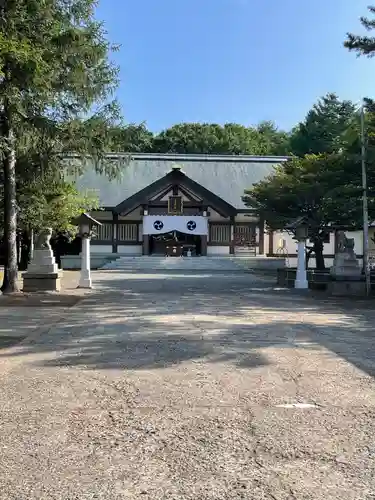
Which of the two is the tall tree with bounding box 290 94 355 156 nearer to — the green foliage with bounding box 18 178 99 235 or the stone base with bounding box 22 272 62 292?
the green foliage with bounding box 18 178 99 235

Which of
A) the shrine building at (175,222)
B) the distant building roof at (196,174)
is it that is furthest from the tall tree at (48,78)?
the distant building roof at (196,174)

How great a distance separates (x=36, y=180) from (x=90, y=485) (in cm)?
1348

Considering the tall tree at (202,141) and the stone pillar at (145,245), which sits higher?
the tall tree at (202,141)

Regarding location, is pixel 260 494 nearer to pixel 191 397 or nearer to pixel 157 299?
pixel 191 397

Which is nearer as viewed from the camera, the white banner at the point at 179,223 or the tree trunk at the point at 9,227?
the tree trunk at the point at 9,227

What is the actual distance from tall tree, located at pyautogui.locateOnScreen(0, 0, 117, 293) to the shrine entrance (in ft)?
71.3

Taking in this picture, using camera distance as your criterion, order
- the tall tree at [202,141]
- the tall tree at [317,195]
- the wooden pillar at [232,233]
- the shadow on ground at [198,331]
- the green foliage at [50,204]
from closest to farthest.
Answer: the shadow on ground at [198,331]
the tall tree at [317,195]
the green foliage at [50,204]
the wooden pillar at [232,233]
the tall tree at [202,141]

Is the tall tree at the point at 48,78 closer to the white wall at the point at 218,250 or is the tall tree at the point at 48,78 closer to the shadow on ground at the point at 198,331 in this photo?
the shadow on ground at the point at 198,331

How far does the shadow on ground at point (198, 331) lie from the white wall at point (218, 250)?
21.4m

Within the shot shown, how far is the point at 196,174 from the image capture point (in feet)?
138

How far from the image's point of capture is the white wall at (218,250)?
3622 cm

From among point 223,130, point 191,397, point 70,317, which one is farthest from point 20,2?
point 223,130

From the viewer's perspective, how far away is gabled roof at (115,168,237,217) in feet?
116

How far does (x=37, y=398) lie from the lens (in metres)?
4.89
